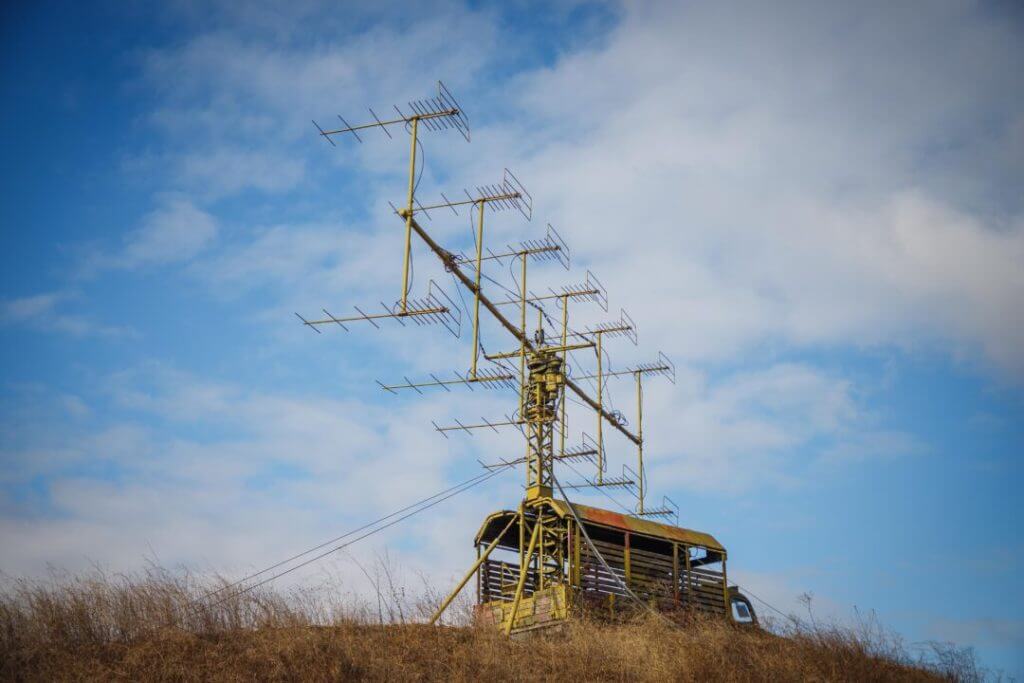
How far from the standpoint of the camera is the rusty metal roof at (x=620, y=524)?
23.2m

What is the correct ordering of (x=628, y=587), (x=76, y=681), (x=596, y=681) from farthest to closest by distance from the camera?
1. (x=628, y=587)
2. (x=596, y=681)
3. (x=76, y=681)

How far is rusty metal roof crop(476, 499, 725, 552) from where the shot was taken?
76.1 feet

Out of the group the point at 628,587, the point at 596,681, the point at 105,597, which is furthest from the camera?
the point at 628,587

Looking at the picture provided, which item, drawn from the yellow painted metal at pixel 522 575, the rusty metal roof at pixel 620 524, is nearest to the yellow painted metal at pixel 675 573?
the rusty metal roof at pixel 620 524

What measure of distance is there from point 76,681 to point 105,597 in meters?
2.37

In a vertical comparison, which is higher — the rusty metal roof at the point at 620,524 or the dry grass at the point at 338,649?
the rusty metal roof at the point at 620,524

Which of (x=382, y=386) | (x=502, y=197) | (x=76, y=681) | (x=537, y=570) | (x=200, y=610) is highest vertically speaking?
(x=502, y=197)

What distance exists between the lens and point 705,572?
80.9 ft

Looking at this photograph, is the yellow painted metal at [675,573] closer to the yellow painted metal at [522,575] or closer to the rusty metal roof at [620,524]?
the rusty metal roof at [620,524]

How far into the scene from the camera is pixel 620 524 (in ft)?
77.5

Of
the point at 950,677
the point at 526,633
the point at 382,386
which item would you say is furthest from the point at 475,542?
the point at 950,677

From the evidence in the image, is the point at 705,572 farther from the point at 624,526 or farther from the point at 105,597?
the point at 105,597

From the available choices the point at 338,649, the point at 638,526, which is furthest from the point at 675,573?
the point at 338,649

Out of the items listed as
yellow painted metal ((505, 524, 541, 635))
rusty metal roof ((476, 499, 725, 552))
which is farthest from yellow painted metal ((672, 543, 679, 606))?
yellow painted metal ((505, 524, 541, 635))
